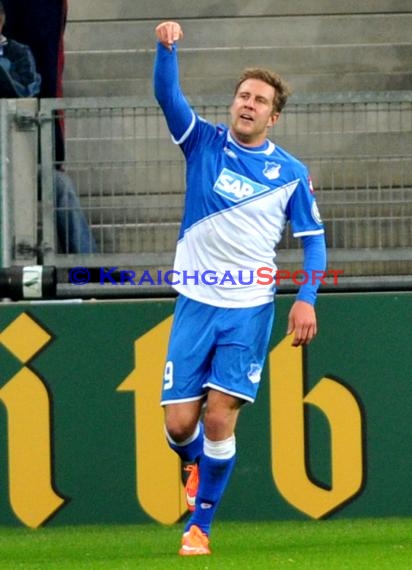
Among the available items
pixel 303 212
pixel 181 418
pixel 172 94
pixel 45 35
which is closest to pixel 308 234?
pixel 303 212

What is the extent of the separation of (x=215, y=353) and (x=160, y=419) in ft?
5.95

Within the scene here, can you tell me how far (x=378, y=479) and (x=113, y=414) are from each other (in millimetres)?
1627

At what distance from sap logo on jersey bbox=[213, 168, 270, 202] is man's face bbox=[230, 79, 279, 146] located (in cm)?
20

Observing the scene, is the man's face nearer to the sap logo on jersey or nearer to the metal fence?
the sap logo on jersey

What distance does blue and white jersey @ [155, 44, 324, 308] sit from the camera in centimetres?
748

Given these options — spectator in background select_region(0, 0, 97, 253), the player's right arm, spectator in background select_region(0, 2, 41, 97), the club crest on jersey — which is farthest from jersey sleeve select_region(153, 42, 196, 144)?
spectator in background select_region(0, 2, 41, 97)

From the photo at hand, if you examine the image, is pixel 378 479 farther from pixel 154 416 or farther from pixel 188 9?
pixel 188 9

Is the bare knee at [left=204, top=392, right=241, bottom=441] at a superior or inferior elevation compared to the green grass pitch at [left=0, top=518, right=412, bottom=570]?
superior

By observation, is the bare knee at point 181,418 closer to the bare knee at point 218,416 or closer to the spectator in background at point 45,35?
the bare knee at point 218,416

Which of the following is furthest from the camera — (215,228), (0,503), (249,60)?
(249,60)

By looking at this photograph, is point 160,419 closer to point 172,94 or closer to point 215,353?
point 215,353

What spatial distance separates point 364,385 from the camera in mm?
9234

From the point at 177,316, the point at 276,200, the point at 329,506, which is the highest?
the point at 276,200

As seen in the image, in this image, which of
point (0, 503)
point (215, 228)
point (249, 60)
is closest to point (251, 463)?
point (0, 503)
